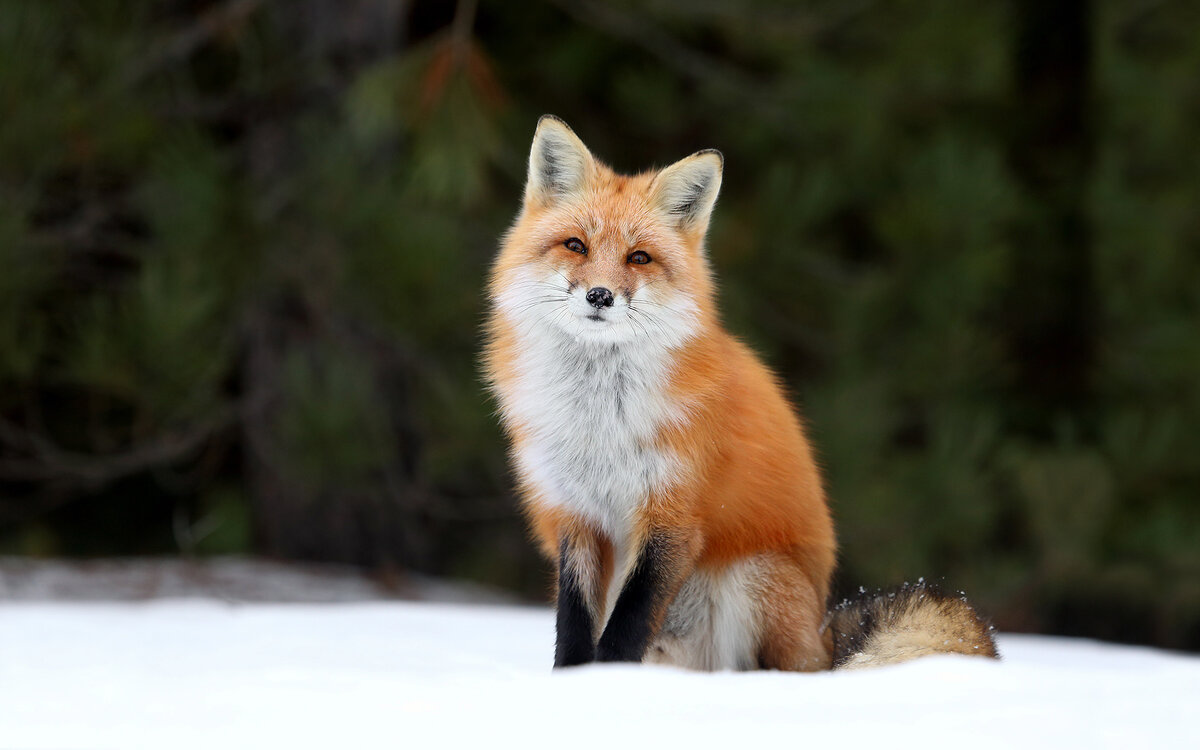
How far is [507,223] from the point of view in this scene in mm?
6504

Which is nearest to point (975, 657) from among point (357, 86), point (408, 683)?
point (408, 683)

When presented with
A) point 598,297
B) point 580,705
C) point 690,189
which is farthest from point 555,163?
point 580,705

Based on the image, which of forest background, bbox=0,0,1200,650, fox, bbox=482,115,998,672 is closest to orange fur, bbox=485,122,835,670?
fox, bbox=482,115,998,672

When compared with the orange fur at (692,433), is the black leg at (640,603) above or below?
below

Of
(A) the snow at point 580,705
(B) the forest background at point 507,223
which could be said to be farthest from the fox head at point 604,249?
(B) the forest background at point 507,223

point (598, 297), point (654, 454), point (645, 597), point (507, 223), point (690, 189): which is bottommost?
point (645, 597)

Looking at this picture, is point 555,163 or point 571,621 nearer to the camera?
point 571,621

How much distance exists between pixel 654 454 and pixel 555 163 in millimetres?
770

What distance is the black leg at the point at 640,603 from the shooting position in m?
2.45

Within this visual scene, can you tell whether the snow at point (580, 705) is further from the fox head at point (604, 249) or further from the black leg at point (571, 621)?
the fox head at point (604, 249)

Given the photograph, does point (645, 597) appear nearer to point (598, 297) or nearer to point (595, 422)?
point (595, 422)

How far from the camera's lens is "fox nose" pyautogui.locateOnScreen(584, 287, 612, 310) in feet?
8.01

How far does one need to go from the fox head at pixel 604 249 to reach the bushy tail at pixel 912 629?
→ 802 mm

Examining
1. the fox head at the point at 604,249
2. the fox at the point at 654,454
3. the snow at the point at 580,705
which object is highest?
the fox head at the point at 604,249
